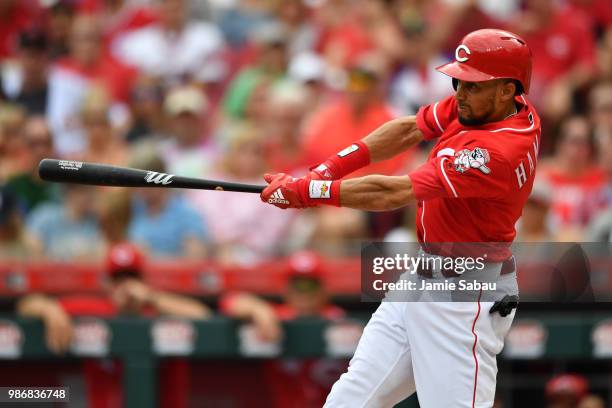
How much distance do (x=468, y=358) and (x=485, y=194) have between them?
655mm

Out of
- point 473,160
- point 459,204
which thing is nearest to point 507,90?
point 473,160

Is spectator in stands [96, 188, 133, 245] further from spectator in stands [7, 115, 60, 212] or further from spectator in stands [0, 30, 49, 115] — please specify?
spectator in stands [0, 30, 49, 115]

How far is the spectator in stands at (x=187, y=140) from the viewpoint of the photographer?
8422 mm

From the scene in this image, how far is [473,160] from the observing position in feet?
15.3

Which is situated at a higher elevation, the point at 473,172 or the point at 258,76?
the point at 258,76

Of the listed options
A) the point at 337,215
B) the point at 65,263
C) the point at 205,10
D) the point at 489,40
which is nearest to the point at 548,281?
the point at 337,215

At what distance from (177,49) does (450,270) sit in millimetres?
5024

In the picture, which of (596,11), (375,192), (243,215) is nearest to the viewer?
(375,192)

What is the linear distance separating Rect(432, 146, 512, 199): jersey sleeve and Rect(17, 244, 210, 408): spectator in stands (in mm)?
2226

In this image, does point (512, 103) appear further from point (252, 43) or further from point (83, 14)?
point (83, 14)

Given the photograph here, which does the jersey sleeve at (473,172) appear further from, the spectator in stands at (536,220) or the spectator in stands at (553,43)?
the spectator in stands at (553,43)

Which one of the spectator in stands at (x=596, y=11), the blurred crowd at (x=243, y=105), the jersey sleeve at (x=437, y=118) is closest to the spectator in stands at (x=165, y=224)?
the blurred crowd at (x=243, y=105)

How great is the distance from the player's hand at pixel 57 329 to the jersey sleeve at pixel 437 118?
239cm

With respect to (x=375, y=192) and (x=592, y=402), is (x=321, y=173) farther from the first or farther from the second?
(x=592, y=402)
